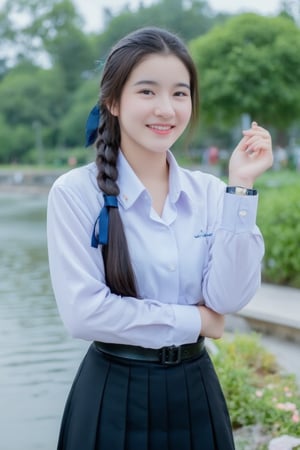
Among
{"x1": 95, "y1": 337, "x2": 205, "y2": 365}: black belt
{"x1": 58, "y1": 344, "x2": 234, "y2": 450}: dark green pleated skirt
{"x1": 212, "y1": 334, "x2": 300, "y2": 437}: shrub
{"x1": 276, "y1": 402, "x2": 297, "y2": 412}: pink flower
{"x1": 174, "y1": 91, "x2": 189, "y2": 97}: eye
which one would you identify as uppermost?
{"x1": 174, "y1": 91, "x2": 189, "y2": 97}: eye

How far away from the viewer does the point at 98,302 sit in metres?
1.49

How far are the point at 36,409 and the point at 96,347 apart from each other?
7.04 ft

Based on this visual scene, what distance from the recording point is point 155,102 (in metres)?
1.55

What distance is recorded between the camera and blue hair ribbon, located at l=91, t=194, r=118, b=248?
4.98 feet

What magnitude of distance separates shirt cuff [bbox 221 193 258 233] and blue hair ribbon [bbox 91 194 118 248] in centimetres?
24

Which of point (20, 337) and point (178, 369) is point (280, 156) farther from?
point (178, 369)

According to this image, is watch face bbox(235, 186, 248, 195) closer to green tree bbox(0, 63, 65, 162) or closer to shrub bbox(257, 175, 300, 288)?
shrub bbox(257, 175, 300, 288)

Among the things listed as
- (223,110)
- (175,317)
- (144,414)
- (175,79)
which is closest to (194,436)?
(144,414)

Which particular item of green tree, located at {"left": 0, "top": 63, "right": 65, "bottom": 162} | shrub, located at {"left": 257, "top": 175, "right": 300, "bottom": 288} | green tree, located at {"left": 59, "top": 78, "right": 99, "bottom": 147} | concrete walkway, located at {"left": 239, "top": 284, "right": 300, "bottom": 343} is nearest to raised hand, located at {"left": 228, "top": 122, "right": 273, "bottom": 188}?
concrete walkway, located at {"left": 239, "top": 284, "right": 300, "bottom": 343}

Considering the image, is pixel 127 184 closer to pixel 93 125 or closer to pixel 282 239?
pixel 93 125

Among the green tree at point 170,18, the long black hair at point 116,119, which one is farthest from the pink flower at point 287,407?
the green tree at point 170,18

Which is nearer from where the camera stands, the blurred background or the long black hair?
the long black hair

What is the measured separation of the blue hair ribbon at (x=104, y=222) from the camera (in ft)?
4.98

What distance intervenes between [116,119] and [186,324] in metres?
0.49
